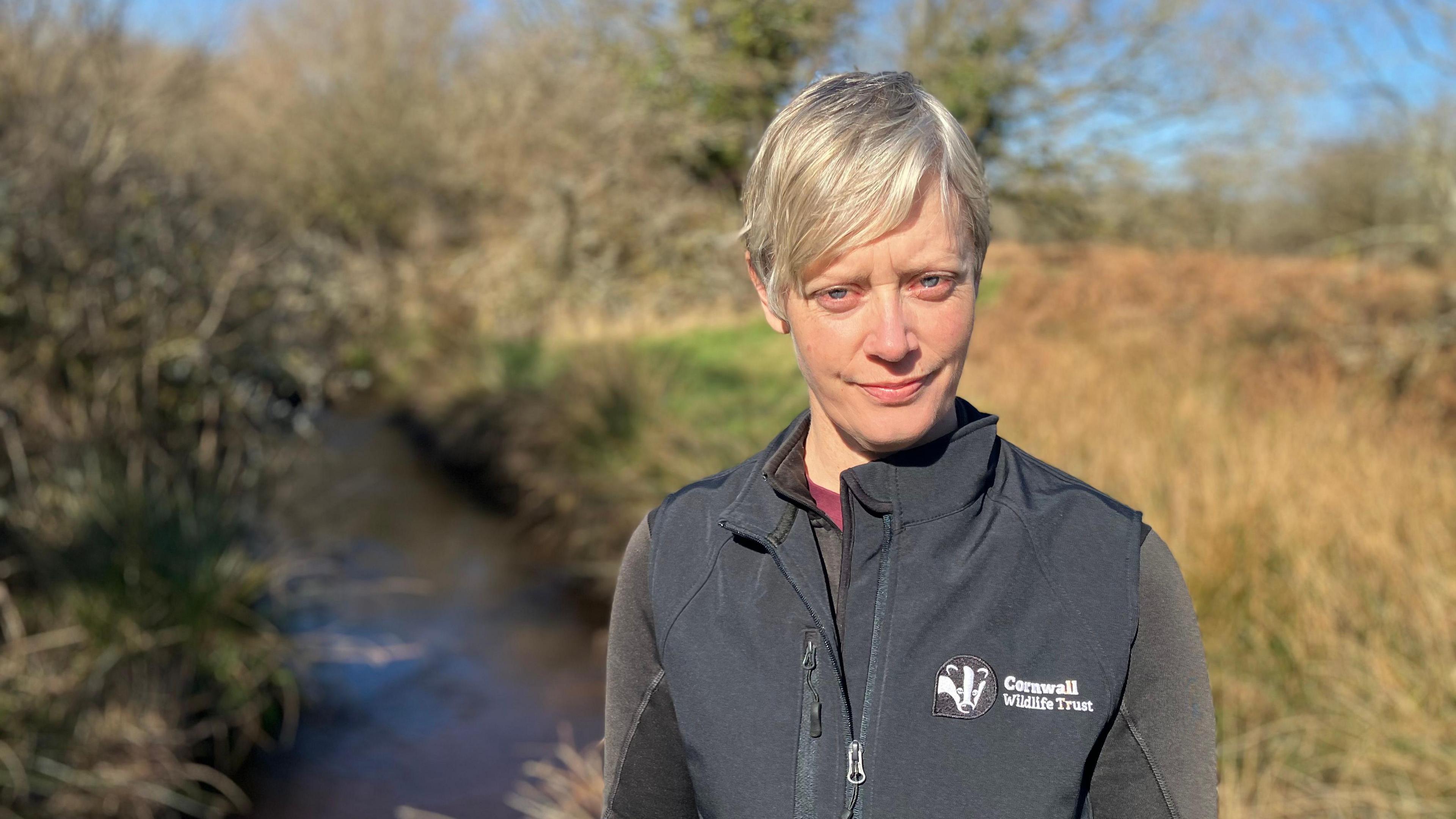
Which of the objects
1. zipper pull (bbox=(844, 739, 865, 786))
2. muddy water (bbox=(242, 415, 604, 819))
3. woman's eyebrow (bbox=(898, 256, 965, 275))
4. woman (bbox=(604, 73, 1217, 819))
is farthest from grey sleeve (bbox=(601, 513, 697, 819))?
muddy water (bbox=(242, 415, 604, 819))

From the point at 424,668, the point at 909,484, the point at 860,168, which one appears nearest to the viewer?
the point at 860,168

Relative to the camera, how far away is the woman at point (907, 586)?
1.28 metres

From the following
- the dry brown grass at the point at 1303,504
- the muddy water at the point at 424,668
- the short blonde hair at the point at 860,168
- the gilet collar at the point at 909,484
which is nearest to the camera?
the short blonde hair at the point at 860,168

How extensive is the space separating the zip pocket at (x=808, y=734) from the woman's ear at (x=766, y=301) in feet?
1.34

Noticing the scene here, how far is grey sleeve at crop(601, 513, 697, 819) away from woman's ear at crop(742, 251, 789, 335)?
0.31m

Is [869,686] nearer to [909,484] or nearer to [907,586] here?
[907,586]

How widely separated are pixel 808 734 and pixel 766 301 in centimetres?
56

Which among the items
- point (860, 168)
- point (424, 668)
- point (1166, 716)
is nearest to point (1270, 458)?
point (1166, 716)

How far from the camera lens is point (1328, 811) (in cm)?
382

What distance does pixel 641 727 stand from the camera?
150cm

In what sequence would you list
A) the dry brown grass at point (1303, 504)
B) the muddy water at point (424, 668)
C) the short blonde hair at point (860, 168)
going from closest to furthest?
the short blonde hair at point (860, 168) → the dry brown grass at point (1303, 504) → the muddy water at point (424, 668)

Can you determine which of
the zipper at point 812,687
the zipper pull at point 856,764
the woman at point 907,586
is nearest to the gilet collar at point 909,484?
the woman at point 907,586

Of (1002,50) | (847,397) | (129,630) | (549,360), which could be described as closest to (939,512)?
(847,397)

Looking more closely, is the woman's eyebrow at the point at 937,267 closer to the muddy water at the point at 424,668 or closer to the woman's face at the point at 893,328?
the woman's face at the point at 893,328
